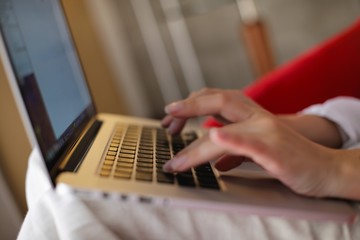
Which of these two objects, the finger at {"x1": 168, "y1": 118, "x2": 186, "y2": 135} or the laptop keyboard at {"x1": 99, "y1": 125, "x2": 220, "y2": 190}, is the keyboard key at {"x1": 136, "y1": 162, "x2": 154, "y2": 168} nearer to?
the laptop keyboard at {"x1": 99, "y1": 125, "x2": 220, "y2": 190}

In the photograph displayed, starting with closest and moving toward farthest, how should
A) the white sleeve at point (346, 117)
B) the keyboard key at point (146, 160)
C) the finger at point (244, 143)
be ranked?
the finger at point (244, 143)
the keyboard key at point (146, 160)
the white sleeve at point (346, 117)

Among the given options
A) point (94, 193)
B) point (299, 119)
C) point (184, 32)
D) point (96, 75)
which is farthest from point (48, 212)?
point (184, 32)

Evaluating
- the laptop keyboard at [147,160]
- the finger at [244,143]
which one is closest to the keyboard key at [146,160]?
the laptop keyboard at [147,160]

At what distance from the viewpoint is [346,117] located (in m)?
0.59

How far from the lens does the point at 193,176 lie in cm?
44

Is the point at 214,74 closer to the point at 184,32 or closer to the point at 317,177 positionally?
the point at 184,32

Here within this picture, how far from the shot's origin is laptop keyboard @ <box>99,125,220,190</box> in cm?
41

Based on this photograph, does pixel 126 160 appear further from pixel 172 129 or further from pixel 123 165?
pixel 172 129

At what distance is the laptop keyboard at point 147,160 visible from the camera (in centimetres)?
41

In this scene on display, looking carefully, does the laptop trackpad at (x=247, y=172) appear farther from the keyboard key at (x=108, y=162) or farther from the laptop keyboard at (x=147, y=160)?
the keyboard key at (x=108, y=162)

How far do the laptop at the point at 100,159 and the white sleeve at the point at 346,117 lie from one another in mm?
171

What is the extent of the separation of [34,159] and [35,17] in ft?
0.68

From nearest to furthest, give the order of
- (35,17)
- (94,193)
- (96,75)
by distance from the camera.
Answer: (94,193), (35,17), (96,75)

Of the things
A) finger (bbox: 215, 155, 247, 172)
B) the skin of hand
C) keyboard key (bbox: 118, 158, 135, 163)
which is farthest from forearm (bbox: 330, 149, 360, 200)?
keyboard key (bbox: 118, 158, 135, 163)
